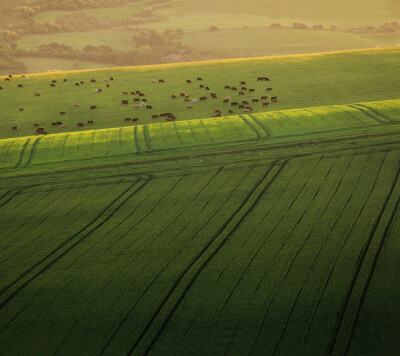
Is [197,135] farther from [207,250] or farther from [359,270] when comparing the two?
[359,270]

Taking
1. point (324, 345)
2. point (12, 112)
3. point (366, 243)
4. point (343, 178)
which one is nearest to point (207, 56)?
point (12, 112)

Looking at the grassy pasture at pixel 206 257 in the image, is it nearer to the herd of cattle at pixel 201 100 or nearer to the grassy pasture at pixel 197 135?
the grassy pasture at pixel 197 135

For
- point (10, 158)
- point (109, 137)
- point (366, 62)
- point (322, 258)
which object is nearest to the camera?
point (322, 258)

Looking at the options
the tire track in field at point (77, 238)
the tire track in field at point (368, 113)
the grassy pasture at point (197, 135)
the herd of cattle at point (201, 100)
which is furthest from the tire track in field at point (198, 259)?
the herd of cattle at point (201, 100)

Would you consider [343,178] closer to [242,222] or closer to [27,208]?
[242,222]

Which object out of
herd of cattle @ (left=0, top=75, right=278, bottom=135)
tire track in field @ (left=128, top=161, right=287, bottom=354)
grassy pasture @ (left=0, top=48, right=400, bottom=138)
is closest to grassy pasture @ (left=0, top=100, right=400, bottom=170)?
herd of cattle @ (left=0, top=75, right=278, bottom=135)
